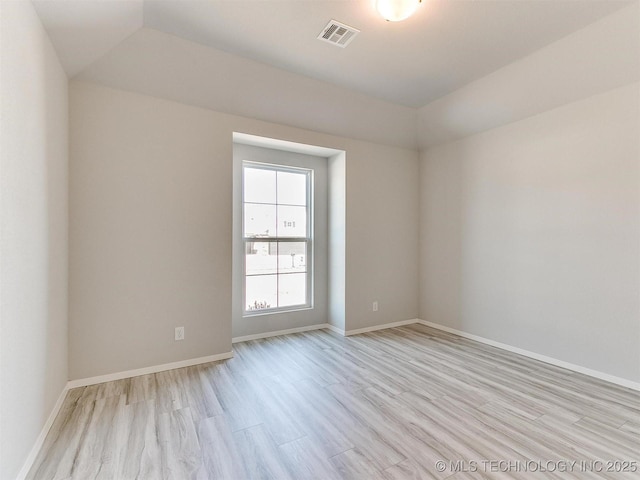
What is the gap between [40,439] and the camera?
1.71m

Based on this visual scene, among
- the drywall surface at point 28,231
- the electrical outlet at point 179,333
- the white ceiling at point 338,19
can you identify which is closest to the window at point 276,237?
the electrical outlet at point 179,333

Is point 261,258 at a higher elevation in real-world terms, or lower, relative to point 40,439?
higher

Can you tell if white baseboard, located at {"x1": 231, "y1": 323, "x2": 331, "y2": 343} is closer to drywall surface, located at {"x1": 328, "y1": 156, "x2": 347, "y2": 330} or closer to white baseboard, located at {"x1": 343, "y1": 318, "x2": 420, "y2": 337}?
drywall surface, located at {"x1": 328, "y1": 156, "x2": 347, "y2": 330}

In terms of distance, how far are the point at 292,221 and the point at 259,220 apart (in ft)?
1.48

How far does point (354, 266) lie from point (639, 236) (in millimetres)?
2586

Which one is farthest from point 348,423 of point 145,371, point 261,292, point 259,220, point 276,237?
point 259,220

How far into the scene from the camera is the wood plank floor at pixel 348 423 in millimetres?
1568

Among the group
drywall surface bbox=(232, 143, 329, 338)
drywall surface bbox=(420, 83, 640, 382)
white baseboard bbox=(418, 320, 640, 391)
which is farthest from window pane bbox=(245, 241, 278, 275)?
white baseboard bbox=(418, 320, 640, 391)

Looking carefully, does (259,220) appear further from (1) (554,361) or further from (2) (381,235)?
(1) (554,361)

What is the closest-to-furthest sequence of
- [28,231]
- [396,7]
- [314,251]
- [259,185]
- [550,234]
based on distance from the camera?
1. [28,231]
2. [396,7]
3. [550,234]
4. [259,185]
5. [314,251]

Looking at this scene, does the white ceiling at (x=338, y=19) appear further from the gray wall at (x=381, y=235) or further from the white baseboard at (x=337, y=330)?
the white baseboard at (x=337, y=330)

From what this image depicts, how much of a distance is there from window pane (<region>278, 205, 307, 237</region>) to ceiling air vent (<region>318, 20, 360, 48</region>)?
195 cm

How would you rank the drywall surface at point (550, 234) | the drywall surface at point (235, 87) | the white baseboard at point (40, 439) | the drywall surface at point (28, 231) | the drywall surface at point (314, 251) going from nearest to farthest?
the drywall surface at point (28, 231) < the white baseboard at point (40, 439) < the drywall surface at point (235, 87) < the drywall surface at point (550, 234) < the drywall surface at point (314, 251)

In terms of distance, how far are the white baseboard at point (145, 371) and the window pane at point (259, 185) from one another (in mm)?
1776
